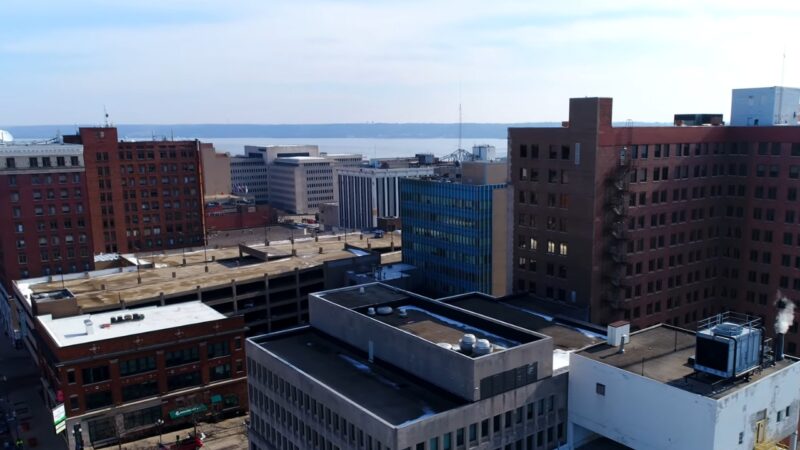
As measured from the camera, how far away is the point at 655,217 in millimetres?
85375

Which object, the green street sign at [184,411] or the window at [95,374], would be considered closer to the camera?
the window at [95,374]

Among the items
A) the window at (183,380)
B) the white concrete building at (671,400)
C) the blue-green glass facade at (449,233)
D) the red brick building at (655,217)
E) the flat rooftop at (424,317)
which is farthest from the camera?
the blue-green glass facade at (449,233)

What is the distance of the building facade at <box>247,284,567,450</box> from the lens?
5022cm

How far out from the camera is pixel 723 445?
47531mm

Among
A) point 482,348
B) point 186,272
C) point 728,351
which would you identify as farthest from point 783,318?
point 186,272

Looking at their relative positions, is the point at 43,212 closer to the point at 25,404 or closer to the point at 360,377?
the point at 25,404

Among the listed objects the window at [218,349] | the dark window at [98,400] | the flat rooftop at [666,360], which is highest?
the flat rooftop at [666,360]

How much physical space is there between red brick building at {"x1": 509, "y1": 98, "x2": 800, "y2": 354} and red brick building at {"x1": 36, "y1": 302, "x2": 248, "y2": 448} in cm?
4482

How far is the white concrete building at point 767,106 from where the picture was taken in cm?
9500

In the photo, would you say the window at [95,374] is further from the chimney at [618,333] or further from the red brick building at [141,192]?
the red brick building at [141,192]

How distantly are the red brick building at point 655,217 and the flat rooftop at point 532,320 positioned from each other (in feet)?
37.1

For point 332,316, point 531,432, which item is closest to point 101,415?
point 332,316

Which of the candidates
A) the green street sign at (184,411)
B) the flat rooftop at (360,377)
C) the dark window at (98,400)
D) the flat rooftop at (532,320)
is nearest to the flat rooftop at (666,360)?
the flat rooftop at (532,320)

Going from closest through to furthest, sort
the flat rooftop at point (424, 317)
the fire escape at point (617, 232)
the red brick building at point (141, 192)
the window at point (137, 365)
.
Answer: the flat rooftop at point (424, 317) → the fire escape at point (617, 232) → the window at point (137, 365) → the red brick building at point (141, 192)
